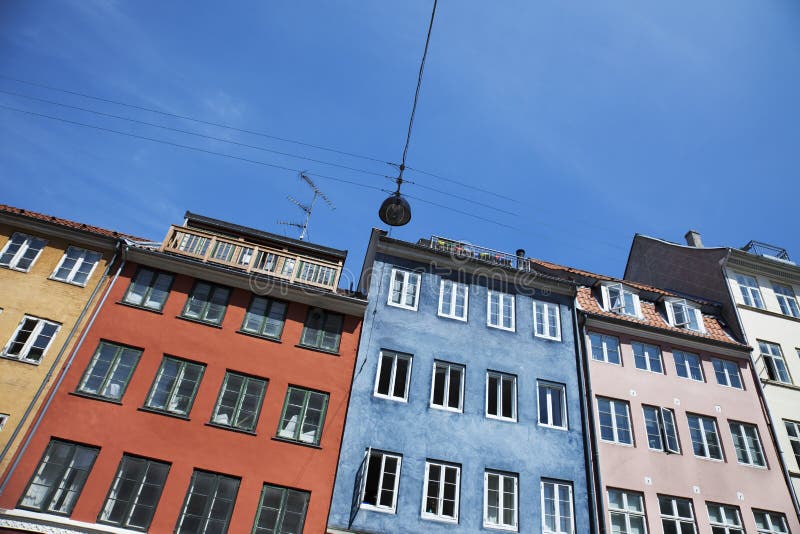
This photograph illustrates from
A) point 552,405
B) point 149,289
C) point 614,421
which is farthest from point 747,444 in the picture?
point 149,289

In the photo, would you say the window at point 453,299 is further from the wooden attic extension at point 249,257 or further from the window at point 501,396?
the wooden attic extension at point 249,257

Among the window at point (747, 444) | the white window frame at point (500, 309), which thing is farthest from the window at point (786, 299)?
the white window frame at point (500, 309)

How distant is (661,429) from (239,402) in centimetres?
1640

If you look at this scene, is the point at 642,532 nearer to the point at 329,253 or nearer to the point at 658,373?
the point at 658,373

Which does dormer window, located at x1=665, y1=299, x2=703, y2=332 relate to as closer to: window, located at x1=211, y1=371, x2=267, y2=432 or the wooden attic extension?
the wooden attic extension

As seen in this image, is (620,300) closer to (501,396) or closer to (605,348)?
(605,348)

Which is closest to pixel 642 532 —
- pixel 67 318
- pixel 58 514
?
pixel 58 514

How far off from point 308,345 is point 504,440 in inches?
320

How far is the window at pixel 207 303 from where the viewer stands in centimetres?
2002

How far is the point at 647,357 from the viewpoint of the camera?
2327 centimetres

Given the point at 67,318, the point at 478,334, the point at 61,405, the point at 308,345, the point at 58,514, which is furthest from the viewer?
the point at 478,334

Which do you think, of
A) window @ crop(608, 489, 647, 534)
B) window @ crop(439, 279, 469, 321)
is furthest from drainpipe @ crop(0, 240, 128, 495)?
window @ crop(608, 489, 647, 534)

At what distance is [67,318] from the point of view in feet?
61.7

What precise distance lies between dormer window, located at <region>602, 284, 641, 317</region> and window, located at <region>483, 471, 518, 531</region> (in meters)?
10.1
